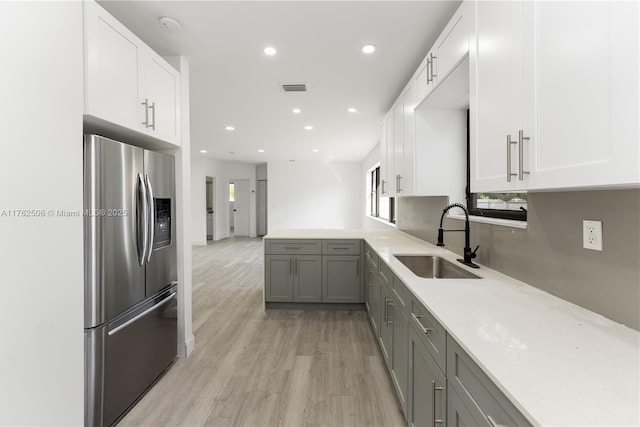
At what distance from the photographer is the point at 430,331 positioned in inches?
48.5

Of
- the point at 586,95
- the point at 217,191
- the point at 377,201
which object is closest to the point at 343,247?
the point at 586,95

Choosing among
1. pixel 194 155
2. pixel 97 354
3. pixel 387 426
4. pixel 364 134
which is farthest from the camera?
pixel 194 155

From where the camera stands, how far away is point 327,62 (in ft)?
8.55

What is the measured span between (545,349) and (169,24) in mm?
2672

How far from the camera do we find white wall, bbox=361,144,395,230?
6364 mm

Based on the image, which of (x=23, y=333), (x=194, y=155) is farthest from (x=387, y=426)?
(x=194, y=155)

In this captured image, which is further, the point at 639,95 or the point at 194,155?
the point at 194,155

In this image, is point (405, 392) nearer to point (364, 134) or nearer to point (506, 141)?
point (506, 141)

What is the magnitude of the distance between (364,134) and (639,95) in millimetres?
4864

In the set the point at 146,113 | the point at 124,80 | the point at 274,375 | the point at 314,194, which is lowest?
the point at 274,375

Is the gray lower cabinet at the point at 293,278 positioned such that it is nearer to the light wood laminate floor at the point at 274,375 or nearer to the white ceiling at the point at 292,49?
the light wood laminate floor at the point at 274,375

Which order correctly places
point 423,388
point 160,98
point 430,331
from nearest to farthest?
point 430,331
point 423,388
point 160,98

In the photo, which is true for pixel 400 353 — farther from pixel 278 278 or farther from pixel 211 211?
pixel 211 211

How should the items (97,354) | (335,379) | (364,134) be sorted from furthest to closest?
(364,134), (335,379), (97,354)
